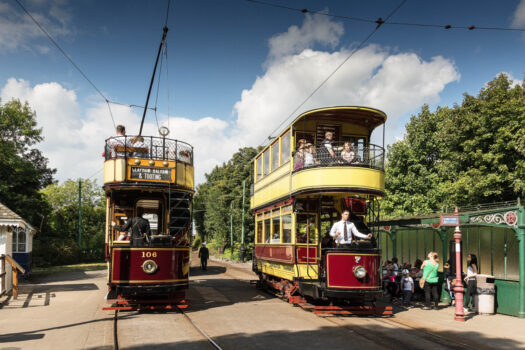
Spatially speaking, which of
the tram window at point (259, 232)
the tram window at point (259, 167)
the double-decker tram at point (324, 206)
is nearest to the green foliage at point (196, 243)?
the tram window at point (259, 167)

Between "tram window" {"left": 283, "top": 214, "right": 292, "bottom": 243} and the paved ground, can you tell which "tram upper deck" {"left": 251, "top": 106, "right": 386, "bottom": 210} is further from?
the paved ground

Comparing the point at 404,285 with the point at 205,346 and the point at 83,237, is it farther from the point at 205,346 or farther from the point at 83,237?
the point at 83,237

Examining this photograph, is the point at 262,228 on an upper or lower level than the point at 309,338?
upper

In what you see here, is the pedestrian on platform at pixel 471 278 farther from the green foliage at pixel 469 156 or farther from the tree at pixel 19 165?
the tree at pixel 19 165

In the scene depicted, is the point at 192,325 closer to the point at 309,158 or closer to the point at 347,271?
the point at 347,271

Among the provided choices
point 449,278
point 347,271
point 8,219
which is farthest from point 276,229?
point 8,219

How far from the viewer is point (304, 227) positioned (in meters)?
13.1

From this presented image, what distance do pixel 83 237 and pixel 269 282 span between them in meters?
34.5

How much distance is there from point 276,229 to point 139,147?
488 centimetres

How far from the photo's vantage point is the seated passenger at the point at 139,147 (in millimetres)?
12945

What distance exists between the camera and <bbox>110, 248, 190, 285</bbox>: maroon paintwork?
→ 436 inches

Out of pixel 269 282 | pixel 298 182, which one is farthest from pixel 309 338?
pixel 269 282

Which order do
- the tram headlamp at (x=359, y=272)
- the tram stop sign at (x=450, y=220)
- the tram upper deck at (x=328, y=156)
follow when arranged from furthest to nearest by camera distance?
the tram upper deck at (x=328, y=156) < the tram stop sign at (x=450, y=220) < the tram headlamp at (x=359, y=272)

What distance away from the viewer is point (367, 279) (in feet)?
35.5
